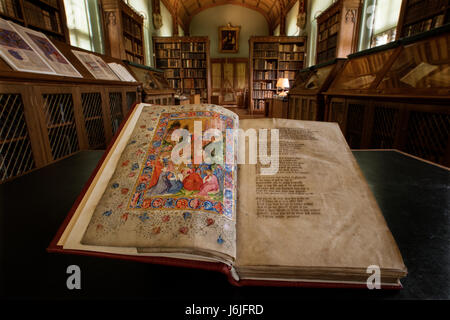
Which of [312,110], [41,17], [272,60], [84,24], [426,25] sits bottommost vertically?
[312,110]

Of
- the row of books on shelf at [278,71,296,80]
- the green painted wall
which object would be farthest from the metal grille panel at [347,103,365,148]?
Result: the green painted wall

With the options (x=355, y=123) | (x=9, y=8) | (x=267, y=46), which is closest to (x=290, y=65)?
(x=267, y=46)

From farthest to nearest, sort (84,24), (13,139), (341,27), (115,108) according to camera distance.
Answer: (341,27)
(84,24)
(115,108)
(13,139)

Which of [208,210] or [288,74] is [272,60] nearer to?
[288,74]

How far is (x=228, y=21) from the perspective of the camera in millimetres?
10438

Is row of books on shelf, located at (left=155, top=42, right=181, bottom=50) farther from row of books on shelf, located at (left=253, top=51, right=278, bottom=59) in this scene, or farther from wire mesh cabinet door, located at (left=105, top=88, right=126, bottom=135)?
wire mesh cabinet door, located at (left=105, top=88, right=126, bottom=135)

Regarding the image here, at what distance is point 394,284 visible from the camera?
31 cm

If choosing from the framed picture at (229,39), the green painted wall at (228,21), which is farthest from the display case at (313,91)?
the green painted wall at (228,21)

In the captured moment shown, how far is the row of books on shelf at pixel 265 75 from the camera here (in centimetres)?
780

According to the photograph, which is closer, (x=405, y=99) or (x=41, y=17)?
(x=405, y=99)

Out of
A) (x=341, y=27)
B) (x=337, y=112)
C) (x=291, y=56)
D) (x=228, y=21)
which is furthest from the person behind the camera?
(x=228, y=21)

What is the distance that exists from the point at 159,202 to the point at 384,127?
2.26 metres

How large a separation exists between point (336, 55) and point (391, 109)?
4019 mm
